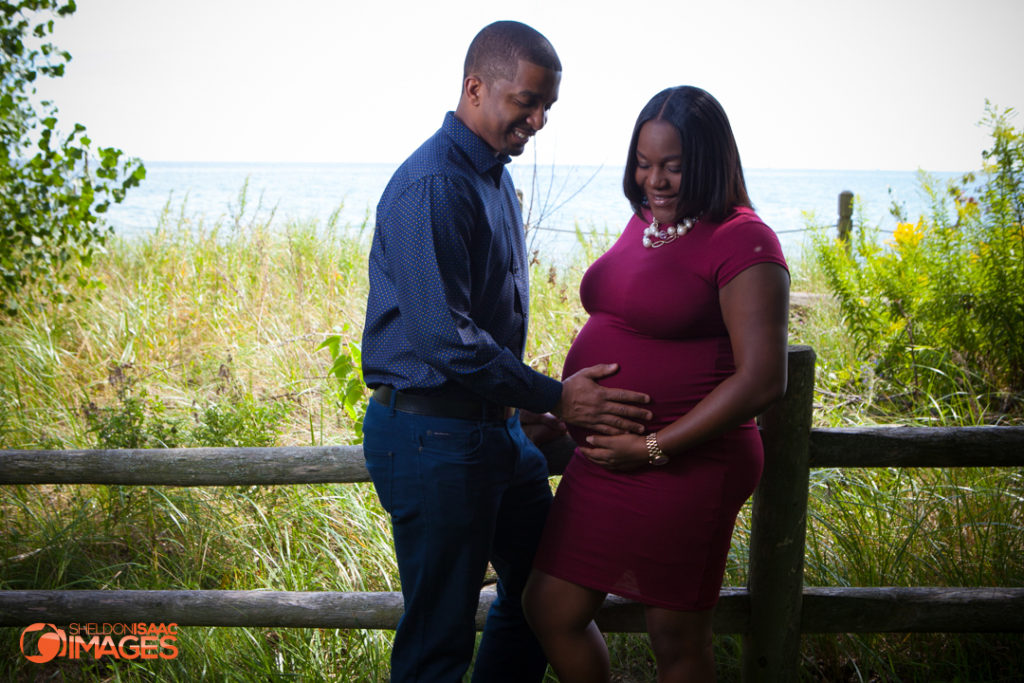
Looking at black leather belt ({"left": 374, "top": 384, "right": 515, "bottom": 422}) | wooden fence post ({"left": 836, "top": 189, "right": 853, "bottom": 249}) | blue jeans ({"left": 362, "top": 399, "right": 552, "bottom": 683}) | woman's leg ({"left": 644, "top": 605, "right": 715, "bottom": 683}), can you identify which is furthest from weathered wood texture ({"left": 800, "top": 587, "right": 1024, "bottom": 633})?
wooden fence post ({"left": 836, "top": 189, "right": 853, "bottom": 249})

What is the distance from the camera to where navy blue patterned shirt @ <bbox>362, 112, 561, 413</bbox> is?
5.90ft

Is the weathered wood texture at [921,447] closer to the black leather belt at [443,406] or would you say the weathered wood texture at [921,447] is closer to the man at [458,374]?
the man at [458,374]

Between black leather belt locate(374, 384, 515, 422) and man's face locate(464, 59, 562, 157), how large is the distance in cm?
68

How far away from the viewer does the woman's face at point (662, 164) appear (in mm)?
1937

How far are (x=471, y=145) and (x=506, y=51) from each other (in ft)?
0.83

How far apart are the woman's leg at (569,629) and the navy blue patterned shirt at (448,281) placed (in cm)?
51

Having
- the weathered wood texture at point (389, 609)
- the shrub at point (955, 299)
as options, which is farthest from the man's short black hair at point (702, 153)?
the shrub at point (955, 299)

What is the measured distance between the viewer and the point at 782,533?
2332mm

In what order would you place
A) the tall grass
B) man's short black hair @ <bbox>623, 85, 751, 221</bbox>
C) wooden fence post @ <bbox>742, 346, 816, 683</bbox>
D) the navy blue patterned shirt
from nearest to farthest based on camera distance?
the navy blue patterned shirt
man's short black hair @ <bbox>623, 85, 751, 221</bbox>
wooden fence post @ <bbox>742, 346, 816, 683</bbox>
the tall grass

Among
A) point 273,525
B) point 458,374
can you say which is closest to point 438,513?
point 458,374

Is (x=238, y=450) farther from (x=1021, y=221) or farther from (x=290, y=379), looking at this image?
(x=1021, y=221)

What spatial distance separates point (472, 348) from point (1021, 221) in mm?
4197

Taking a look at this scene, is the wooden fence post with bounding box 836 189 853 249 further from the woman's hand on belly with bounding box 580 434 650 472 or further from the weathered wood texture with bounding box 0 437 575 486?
the woman's hand on belly with bounding box 580 434 650 472

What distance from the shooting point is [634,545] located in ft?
6.52
